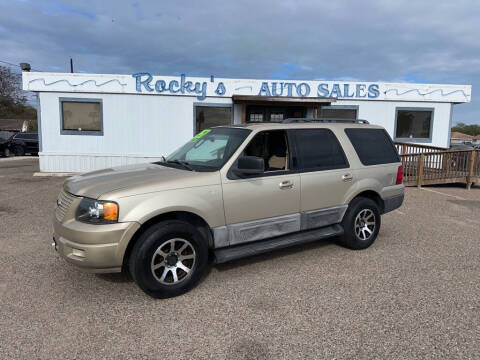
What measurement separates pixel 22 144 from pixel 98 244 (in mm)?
23238

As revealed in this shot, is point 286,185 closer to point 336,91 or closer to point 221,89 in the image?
point 221,89

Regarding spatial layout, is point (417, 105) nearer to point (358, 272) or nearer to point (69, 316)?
point (358, 272)

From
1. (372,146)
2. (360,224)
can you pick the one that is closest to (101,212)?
(360,224)

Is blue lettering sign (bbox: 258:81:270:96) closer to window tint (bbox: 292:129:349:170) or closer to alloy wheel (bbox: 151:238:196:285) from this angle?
window tint (bbox: 292:129:349:170)

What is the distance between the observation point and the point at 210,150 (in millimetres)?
4473

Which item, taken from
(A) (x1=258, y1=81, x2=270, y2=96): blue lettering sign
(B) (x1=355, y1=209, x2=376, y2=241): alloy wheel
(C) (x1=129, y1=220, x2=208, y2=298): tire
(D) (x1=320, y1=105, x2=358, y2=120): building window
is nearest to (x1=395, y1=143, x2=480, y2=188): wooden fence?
(D) (x1=320, y1=105, x2=358, y2=120): building window

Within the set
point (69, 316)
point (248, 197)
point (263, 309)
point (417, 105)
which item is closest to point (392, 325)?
point (263, 309)

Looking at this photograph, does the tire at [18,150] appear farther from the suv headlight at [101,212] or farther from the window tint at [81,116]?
the suv headlight at [101,212]

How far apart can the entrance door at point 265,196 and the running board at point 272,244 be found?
84 millimetres

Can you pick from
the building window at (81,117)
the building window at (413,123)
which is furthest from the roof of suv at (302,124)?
the building window at (81,117)

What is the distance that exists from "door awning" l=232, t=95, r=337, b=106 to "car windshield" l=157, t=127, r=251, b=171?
706 centimetres

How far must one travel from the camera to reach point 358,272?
4367 millimetres

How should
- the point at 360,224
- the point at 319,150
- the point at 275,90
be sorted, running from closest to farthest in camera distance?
1. the point at 319,150
2. the point at 360,224
3. the point at 275,90

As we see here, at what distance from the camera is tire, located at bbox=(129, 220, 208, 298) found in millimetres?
3434
